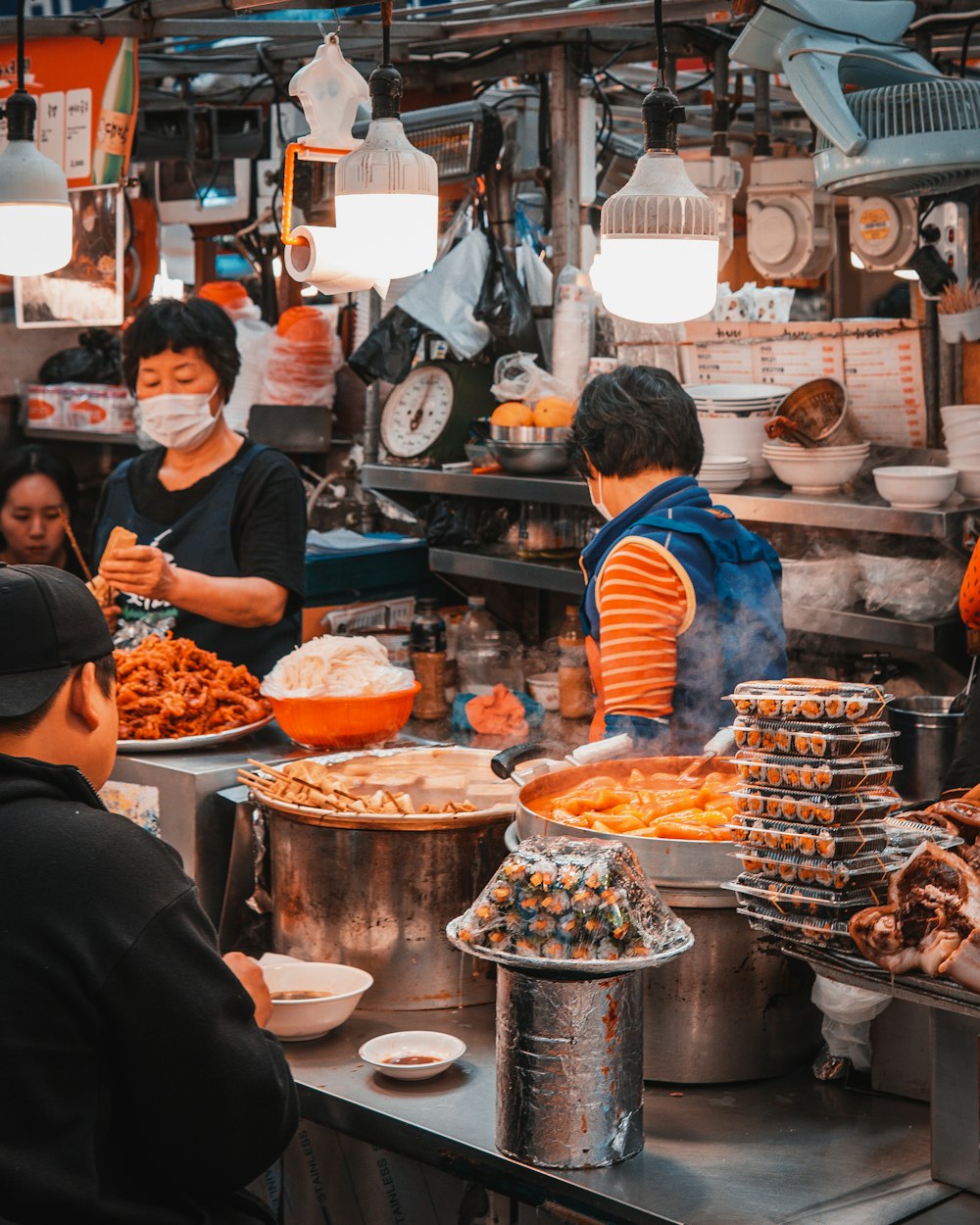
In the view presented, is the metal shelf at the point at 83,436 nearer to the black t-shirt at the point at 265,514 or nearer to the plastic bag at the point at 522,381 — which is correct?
the plastic bag at the point at 522,381

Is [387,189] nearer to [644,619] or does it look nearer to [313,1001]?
[644,619]

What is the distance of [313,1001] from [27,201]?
1898 mm

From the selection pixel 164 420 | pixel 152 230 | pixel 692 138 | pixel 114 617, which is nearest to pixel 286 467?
pixel 164 420

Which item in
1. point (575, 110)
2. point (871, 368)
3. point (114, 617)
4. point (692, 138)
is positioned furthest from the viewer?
point (692, 138)

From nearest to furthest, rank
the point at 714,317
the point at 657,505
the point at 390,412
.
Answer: the point at 657,505 → the point at 714,317 → the point at 390,412

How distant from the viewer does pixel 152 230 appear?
7535 millimetres

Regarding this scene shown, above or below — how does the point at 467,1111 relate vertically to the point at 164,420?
below

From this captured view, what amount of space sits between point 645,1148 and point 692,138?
277 inches

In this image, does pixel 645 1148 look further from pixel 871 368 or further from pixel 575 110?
pixel 575 110

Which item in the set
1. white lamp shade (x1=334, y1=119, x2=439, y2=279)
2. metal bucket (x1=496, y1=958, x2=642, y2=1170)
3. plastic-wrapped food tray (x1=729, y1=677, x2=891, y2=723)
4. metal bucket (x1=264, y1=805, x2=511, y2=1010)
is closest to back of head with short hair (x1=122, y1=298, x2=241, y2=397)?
white lamp shade (x1=334, y1=119, x2=439, y2=279)

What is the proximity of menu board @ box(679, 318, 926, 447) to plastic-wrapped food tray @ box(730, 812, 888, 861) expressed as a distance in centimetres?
286

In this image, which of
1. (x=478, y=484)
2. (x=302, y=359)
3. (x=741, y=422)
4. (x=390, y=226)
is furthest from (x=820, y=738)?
(x=302, y=359)

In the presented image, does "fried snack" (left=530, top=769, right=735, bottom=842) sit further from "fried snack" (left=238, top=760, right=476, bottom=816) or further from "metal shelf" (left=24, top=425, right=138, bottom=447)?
"metal shelf" (left=24, top=425, right=138, bottom=447)

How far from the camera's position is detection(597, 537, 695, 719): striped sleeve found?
3.16 metres
